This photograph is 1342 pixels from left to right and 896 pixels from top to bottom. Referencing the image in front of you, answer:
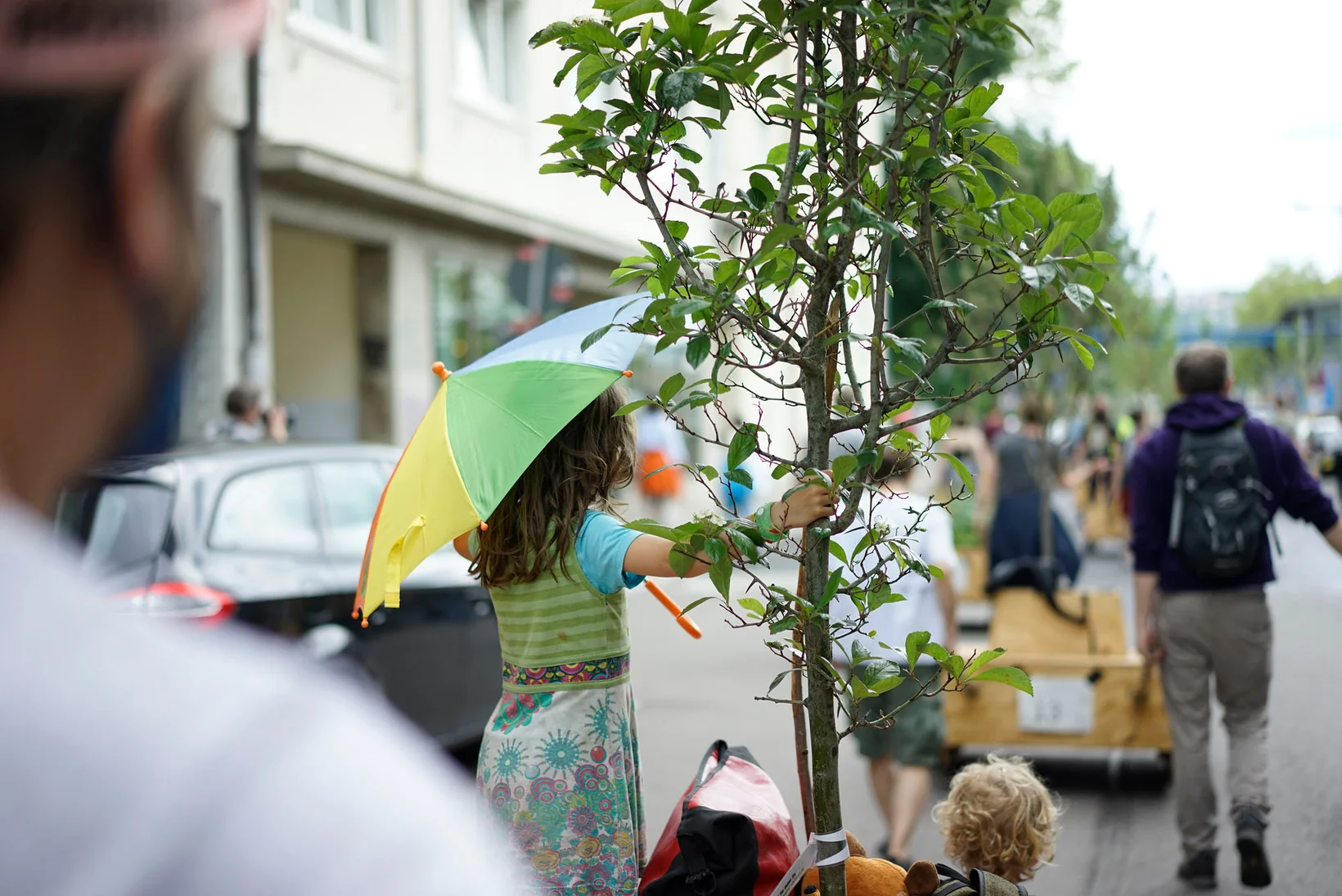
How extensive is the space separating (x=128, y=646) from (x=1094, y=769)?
7312 mm

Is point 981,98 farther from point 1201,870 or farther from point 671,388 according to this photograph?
point 1201,870

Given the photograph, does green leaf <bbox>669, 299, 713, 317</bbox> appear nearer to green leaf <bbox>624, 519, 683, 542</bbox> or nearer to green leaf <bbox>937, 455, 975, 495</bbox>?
green leaf <bbox>624, 519, 683, 542</bbox>

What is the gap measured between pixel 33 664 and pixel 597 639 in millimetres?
2574

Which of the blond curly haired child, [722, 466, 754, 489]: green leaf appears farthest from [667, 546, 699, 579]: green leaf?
the blond curly haired child

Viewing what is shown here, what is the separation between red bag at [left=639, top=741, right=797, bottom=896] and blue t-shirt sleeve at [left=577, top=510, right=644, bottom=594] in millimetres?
465

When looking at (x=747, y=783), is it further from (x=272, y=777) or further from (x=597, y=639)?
(x=272, y=777)

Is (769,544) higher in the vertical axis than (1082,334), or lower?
lower

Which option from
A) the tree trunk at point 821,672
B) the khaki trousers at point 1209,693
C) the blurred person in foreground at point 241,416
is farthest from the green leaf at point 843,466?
the blurred person in foreground at point 241,416

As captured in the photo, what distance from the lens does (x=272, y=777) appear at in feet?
1.75

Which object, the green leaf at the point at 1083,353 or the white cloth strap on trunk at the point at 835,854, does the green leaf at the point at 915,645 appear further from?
the green leaf at the point at 1083,353

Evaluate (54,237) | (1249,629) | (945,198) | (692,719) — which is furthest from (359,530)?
(54,237)

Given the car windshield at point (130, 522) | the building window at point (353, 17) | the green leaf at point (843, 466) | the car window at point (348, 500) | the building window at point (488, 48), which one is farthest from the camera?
the building window at point (488, 48)

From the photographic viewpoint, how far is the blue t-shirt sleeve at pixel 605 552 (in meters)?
2.94

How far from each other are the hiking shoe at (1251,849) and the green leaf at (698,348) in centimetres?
390
